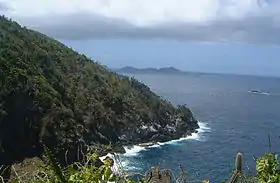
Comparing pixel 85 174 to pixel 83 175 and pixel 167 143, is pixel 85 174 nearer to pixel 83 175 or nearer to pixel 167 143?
pixel 83 175

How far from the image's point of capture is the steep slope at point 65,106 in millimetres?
63031

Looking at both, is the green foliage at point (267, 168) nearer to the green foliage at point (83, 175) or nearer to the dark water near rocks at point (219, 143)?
the green foliage at point (83, 175)

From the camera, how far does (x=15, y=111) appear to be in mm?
62375

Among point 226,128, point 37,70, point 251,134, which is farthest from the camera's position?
point 226,128

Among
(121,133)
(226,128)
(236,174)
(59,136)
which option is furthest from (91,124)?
(236,174)

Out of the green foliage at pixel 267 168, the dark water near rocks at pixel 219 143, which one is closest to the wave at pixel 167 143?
the dark water near rocks at pixel 219 143

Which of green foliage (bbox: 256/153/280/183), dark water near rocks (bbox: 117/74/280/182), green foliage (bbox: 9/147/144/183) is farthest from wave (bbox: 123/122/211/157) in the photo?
green foliage (bbox: 9/147/144/183)

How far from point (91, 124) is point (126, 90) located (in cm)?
2016

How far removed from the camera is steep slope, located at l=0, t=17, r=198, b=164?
63.0 meters

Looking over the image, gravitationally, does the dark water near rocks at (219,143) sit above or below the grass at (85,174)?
below

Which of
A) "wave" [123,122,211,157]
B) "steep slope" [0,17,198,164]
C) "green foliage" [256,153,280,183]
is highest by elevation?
"green foliage" [256,153,280,183]

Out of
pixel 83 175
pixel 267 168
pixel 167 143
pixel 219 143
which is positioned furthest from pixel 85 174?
pixel 167 143

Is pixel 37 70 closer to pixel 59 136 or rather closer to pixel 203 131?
pixel 59 136

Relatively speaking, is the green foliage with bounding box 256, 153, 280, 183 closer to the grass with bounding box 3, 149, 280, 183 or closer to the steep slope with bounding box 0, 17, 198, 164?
the grass with bounding box 3, 149, 280, 183
